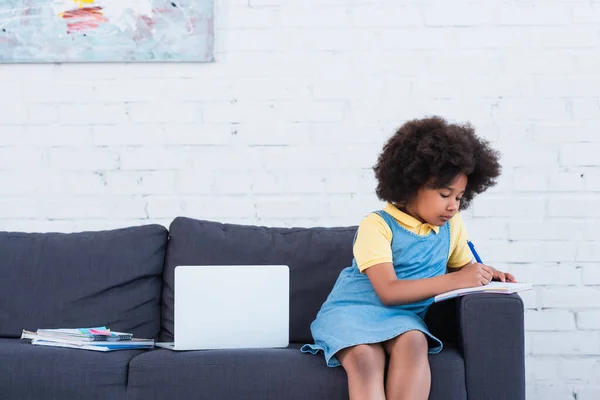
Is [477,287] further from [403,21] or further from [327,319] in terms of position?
[403,21]

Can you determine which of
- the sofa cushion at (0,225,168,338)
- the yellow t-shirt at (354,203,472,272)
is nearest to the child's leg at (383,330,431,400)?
the yellow t-shirt at (354,203,472,272)

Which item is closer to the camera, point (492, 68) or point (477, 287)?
point (477, 287)

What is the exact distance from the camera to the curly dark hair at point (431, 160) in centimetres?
235

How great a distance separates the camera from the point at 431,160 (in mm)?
2359

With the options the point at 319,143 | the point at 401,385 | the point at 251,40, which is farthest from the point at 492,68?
the point at 401,385

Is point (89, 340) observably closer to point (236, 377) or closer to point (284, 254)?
point (236, 377)

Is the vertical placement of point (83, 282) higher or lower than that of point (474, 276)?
lower

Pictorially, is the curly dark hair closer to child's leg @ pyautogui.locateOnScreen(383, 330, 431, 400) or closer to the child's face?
the child's face

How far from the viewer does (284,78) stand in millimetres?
3176

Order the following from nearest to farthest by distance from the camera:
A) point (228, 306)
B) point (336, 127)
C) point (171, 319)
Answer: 1. point (228, 306)
2. point (171, 319)
3. point (336, 127)

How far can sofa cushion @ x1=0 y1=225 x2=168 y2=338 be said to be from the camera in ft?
8.82

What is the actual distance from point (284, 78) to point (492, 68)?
0.77m

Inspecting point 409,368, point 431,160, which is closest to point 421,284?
point 409,368

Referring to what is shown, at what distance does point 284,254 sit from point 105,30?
46.1 inches
